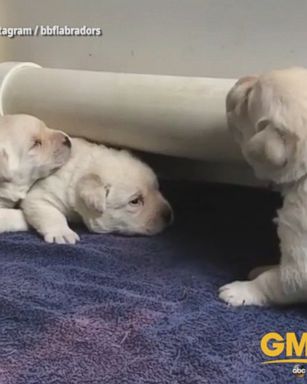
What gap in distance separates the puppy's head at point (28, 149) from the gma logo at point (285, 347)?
96cm

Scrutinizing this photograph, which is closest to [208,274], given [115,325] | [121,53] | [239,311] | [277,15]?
[239,311]

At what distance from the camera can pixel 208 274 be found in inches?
63.1

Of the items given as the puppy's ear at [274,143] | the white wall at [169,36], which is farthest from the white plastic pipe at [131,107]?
the puppy's ear at [274,143]

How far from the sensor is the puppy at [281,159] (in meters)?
1.34

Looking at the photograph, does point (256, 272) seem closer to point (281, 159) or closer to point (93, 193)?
point (281, 159)

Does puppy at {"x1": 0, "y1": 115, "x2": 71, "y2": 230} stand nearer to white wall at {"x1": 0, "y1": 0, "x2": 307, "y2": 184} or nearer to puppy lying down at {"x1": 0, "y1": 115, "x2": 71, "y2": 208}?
puppy lying down at {"x1": 0, "y1": 115, "x2": 71, "y2": 208}

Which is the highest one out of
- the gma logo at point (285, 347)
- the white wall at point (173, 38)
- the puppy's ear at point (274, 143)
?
the white wall at point (173, 38)

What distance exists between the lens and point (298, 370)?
47.6 inches

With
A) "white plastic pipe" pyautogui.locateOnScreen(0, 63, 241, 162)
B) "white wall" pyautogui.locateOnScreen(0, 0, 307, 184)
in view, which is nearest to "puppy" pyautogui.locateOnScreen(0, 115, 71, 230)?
"white plastic pipe" pyautogui.locateOnScreen(0, 63, 241, 162)

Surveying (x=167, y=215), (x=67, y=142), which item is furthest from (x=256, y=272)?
(x=67, y=142)

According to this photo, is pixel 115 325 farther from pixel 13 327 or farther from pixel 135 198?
pixel 135 198

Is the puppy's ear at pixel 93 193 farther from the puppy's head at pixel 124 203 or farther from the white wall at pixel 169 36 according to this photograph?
the white wall at pixel 169 36

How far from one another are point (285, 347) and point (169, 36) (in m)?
1.21

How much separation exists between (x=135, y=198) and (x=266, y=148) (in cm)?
64
